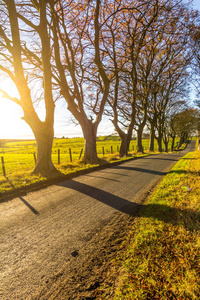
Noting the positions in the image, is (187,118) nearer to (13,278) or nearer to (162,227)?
(162,227)

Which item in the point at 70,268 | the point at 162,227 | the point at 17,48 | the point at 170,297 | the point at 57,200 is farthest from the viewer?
the point at 17,48

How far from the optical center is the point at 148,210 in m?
3.73

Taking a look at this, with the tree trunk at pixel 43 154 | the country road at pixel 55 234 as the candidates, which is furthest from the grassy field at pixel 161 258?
the tree trunk at pixel 43 154

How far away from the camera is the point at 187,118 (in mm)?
30953

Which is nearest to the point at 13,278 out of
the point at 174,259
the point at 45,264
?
the point at 45,264

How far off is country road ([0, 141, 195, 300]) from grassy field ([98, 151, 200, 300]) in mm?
413

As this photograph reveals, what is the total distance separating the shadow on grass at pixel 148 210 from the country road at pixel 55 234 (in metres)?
0.03

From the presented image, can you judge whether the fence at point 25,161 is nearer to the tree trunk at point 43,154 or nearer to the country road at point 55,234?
the tree trunk at point 43,154

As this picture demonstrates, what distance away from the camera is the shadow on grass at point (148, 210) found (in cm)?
302

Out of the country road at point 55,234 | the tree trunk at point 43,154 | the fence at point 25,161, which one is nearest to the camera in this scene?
the country road at point 55,234

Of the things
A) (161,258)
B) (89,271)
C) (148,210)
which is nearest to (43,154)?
(148,210)

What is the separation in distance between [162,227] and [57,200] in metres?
2.98

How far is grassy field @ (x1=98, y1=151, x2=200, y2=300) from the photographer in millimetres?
1677

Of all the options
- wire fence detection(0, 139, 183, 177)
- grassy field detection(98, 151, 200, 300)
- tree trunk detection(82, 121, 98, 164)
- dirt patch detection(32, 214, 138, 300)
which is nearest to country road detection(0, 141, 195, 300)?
dirt patch detection(32, 214, 138, 300)
